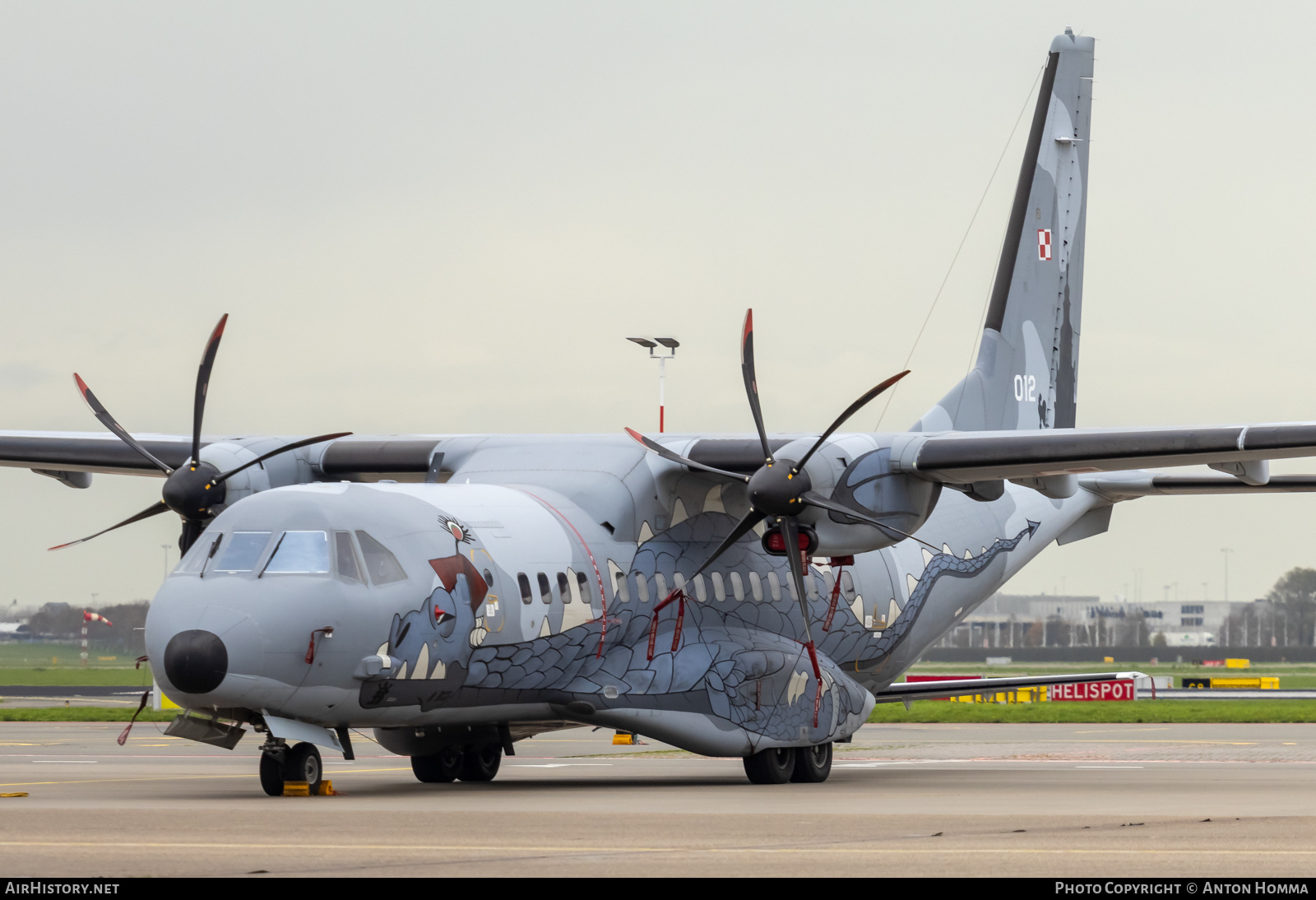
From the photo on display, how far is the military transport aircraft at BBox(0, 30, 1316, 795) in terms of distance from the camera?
671 inches

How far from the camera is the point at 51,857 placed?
1069 cm

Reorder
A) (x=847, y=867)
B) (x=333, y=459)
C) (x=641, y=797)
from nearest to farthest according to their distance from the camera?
(x=847, y=867)
(x=641, y=797)
(x=333, y=459)

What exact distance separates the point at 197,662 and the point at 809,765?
848 cm

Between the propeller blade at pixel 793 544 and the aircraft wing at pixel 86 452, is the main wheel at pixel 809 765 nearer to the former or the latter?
the propeller blade at pixel 793 544

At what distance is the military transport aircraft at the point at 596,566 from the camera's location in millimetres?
17031

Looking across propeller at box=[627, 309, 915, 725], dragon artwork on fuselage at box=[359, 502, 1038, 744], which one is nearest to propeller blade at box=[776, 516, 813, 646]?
propeller at box=[627, 309, 915, 725]

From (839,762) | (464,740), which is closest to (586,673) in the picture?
(464,740)

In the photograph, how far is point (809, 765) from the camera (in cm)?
2166

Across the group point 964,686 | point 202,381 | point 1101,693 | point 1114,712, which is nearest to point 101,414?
point 202,381

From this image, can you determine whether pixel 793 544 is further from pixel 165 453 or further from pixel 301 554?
pixel 165 453

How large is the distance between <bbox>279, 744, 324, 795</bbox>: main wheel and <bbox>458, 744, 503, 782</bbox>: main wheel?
3359 millimetres

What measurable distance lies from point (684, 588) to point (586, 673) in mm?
1898
